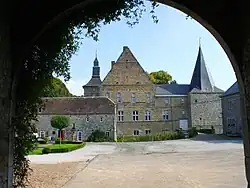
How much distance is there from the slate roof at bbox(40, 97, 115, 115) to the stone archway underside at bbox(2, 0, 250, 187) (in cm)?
2726

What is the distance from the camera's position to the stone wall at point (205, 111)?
122 ft

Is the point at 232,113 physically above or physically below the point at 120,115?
below

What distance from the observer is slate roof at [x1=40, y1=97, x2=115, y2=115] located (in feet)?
101

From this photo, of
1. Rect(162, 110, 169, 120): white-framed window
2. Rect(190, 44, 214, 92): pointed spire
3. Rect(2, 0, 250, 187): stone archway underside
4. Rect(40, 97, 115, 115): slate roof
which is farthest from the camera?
Rect(190, 44, 214, 92): pointed spire

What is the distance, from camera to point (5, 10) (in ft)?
10.2

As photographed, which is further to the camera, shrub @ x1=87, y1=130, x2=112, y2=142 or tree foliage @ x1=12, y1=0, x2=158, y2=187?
shrub @ x1=87, y1=130, x2=112, y2=142

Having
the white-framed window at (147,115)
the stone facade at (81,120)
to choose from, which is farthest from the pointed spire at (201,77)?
the stone facade at (81,120)

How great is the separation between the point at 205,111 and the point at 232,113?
8.20m

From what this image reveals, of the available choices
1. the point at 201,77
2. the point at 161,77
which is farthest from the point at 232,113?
the point at 161,77

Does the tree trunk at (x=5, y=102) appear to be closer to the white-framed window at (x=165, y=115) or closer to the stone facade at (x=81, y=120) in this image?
the stone facade at (x=81, y=120)

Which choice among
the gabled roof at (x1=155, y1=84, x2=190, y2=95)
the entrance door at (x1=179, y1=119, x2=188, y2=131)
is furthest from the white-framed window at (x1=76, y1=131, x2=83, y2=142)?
the entrance door at (x1=179, y1=119, x2=188, y2=131)

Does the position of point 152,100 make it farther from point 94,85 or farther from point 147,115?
point 94,85

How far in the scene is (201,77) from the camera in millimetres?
38281

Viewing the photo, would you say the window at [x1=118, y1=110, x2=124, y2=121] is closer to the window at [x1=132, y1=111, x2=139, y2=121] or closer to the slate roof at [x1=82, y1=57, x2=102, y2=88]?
the window at [x1=132, y1=111, x2=139, y2=121]
